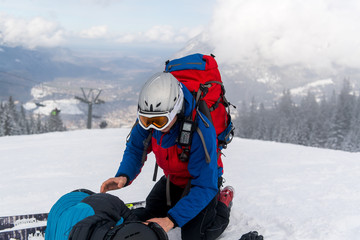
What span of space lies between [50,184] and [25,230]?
9.94 feet

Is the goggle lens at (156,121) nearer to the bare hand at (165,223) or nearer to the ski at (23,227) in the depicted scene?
the bare hand at (165,223)

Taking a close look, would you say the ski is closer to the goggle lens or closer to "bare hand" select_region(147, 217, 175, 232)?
"bare hand" select_region(147, 217, 175, 232)

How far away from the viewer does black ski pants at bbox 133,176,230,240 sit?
3.42m

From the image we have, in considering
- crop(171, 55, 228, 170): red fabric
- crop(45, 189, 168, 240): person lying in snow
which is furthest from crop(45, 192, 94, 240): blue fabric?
crop(171, 55, 228, 170): red fabric

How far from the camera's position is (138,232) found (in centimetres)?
245

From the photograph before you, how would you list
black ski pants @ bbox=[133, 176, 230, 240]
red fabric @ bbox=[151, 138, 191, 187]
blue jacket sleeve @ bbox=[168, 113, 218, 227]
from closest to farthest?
blue jacket sleeve @ bbox=[168, 113, 218, 227]
red fabric @ bbox=[151, 138, 191, 187]
black ski pants @ bbox=[133, 176, 230, 240]

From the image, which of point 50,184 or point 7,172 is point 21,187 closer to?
point 50,184

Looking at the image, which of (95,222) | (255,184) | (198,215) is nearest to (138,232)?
(95,222)

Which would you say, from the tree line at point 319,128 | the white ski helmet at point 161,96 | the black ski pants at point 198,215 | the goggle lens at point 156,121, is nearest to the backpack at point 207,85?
the white ski helmet at point 161,96

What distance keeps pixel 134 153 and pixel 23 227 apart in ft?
5.68

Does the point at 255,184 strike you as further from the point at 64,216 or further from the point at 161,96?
the point at 64,216

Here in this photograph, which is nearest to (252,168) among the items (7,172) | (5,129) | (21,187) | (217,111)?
(217,111)

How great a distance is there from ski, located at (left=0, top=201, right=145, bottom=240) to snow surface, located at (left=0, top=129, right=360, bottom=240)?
964 mm

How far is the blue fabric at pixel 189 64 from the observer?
3.80 metres
